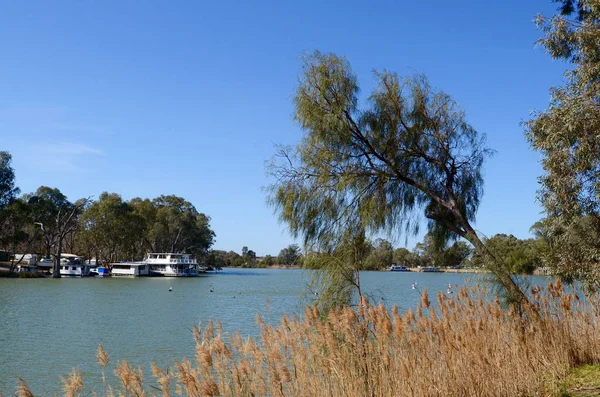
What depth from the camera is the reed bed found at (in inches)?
195

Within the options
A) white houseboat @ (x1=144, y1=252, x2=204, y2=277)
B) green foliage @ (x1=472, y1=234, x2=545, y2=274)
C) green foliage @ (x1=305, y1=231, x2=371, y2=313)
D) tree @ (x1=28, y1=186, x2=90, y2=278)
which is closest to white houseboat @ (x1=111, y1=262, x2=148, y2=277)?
white houseboat @ (x1=144, y1=252, x2=204, y2=277)

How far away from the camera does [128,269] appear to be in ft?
273

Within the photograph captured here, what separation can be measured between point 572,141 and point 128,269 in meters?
82.2

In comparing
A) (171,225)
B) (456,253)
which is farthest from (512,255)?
(171,225)

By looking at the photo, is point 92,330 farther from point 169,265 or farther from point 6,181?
point 169,265

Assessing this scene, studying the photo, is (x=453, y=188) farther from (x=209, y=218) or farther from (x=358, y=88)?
(x=209, y=218)

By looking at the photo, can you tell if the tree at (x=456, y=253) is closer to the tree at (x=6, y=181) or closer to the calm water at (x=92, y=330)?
the calm water at (x=92, y=330)

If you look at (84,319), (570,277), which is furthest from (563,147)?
(84,319)

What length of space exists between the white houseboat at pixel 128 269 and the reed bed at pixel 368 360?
8121cm

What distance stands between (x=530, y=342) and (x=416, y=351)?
A: 250 centimetres

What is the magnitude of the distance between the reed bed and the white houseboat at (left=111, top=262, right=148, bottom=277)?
8121cm

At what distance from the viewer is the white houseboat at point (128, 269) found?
82625mm

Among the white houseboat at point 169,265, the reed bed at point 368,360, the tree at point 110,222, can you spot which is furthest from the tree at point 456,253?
the white houseboat at point 169,265

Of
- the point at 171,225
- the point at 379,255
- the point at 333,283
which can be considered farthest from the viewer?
the point at 171,225
